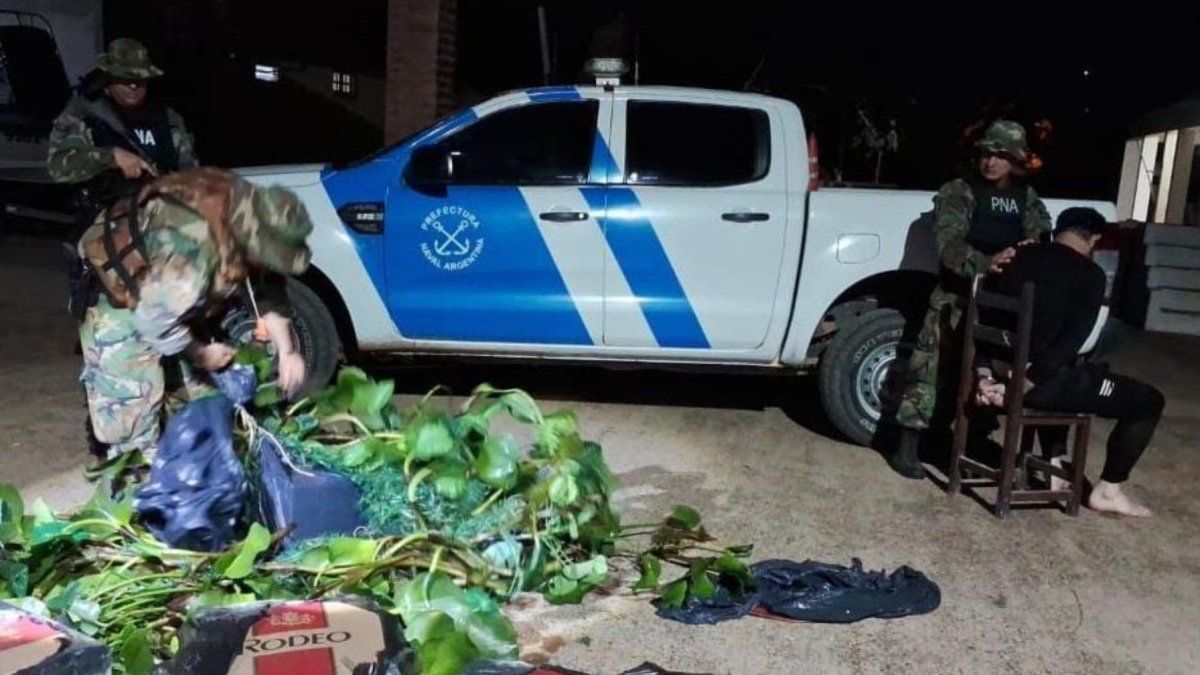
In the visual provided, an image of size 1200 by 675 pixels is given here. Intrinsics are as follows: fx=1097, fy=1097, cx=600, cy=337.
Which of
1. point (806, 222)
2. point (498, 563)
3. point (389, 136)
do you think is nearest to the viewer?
point (498, 563)

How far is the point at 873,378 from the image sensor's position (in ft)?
18.9

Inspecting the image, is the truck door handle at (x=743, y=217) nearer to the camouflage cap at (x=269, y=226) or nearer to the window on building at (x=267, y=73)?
the camouflage cap at (x=269, y=226)

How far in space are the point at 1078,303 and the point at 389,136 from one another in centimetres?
687

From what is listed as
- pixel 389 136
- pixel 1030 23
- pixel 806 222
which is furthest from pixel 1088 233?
pixel 1030 23

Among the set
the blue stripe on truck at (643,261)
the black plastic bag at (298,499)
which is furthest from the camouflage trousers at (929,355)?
the black plastic bag at (298,499)

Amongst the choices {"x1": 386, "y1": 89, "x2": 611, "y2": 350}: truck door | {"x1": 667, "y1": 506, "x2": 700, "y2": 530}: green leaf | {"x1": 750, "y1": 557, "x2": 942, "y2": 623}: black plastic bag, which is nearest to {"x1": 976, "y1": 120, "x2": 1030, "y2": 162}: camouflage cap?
{"x1": 386, "y1": 89, "x2": 611, "y2": 350}: truck door

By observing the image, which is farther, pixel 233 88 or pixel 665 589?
pixel 233 88

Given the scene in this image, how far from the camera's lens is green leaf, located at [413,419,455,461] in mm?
3715

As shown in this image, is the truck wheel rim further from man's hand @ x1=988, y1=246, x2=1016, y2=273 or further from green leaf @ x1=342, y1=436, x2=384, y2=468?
green leaf @ x1=342, y1=436, x2=384, y2=468

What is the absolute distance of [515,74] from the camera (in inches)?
A: 598

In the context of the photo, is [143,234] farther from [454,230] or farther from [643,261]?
[643,261]

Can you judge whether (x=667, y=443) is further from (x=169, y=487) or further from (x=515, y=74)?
(x=515, y=74)

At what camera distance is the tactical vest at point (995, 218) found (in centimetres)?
525

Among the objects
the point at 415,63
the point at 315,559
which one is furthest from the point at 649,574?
the point at 415,63
